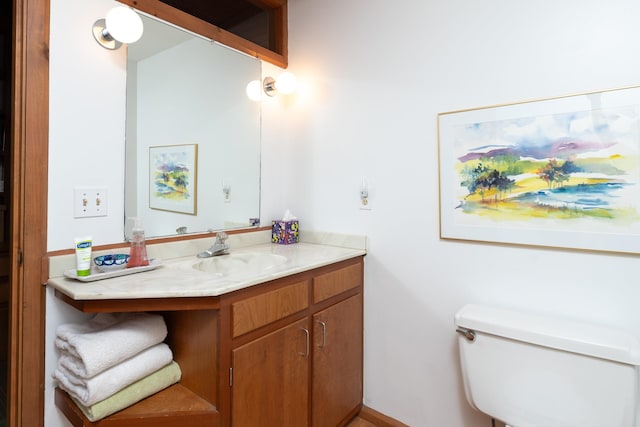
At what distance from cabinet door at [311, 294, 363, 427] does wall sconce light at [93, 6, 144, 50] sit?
1.36m

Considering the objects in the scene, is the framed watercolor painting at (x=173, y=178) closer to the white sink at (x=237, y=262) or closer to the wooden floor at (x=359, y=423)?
the white sink at (x=237, y=262)

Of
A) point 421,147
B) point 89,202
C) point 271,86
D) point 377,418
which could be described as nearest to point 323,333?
point 377,418

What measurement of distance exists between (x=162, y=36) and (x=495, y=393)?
2012 mm

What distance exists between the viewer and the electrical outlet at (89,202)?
4.15ft

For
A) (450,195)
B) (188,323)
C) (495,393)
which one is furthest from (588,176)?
(188,323)

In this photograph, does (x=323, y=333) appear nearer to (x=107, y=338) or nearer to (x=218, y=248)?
(x=218, y=248)

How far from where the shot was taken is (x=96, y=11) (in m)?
1.30

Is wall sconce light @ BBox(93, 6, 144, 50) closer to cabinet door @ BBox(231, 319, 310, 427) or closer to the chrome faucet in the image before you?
the chrome faucet

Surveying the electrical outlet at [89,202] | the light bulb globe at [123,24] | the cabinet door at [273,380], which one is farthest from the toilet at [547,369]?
the light bulb globe at [123,24]

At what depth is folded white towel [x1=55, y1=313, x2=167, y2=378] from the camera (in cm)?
102

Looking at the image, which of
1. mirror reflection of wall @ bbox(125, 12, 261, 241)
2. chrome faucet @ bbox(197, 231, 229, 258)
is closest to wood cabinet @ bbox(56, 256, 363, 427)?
chrome faucet @ bbox(197, 231, 229, 258)

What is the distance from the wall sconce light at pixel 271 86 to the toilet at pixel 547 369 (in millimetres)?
1507

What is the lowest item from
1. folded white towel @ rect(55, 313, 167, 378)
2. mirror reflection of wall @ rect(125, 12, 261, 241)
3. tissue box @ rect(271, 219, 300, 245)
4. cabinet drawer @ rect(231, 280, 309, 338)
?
folded white towel @ rect(55, 313, 167, 378)

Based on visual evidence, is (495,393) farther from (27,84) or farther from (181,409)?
(27,84)
